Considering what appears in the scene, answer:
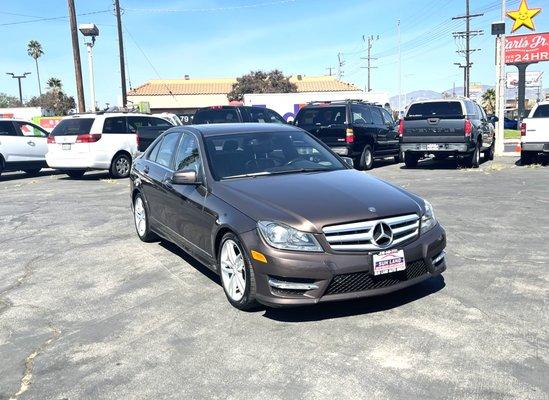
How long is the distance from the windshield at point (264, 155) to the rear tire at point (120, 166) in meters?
10.1

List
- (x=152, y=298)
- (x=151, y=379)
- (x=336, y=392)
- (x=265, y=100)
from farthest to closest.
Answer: (x=265, y=100) < (x=152, y=298) < (x=151, y=379) < (x=336, y=392)

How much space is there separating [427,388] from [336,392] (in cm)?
54

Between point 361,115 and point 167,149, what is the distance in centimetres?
978

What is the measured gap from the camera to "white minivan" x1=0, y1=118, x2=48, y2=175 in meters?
15.9

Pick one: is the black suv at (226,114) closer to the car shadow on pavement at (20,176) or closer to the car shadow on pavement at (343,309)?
the car shadow on pavement at (20,176)

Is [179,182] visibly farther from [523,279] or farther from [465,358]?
[523,279]

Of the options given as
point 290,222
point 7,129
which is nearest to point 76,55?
point 7,129

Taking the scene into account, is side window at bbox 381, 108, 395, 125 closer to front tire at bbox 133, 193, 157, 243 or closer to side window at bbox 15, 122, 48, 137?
side window at bbox 15, 122, 48, 137

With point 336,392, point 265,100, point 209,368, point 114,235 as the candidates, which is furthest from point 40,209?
point 265,100

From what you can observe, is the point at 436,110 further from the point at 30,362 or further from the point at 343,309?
the point at 30,362

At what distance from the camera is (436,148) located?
14.9 metres

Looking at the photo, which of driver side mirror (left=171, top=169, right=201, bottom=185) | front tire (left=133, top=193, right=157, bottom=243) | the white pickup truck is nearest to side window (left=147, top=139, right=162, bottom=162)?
front tire (left=133, top=193, right=157, bottom=243)

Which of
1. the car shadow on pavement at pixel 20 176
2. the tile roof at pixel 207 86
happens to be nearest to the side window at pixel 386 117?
the car shadow on pavement at pixel 20 176

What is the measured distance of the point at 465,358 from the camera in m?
3.72
